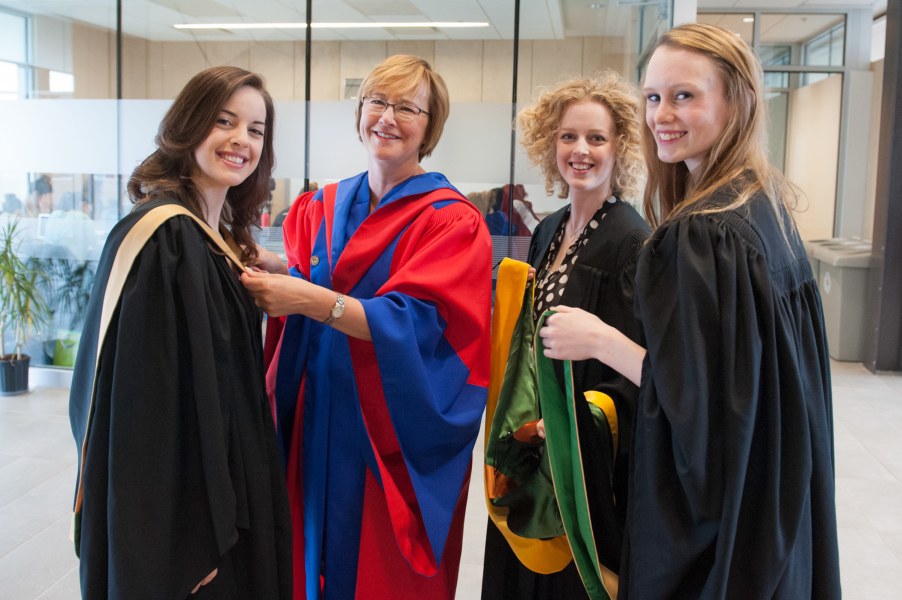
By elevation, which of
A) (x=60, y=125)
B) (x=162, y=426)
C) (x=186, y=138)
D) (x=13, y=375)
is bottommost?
(x=13, y=375)

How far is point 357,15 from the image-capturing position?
5633mm

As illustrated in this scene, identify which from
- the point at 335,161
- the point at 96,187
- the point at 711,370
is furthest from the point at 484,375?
the point at 96,187

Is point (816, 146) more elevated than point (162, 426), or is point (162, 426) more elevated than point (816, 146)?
point (816, 146)

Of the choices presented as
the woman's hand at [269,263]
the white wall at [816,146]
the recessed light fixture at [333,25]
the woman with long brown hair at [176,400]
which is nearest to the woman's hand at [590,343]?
the woman with long brown hair at [176,400]

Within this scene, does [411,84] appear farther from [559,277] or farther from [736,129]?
[736,129]

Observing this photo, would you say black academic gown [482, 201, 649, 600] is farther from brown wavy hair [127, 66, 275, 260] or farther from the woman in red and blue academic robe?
brown wavy hair [127, 66, 275, 260]

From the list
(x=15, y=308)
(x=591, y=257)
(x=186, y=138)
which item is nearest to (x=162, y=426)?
(x=186, y=138)

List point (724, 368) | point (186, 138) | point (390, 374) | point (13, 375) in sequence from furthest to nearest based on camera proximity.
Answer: point (13, 375), point (390, 374), point (186, 138), point (724, 368)

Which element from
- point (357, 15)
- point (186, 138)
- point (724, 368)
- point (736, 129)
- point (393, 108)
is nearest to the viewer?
point (724, 368)

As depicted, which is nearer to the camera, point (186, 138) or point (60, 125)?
point (186, 138)

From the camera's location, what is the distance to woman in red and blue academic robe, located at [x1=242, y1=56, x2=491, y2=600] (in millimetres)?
1988

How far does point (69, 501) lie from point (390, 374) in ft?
9.28

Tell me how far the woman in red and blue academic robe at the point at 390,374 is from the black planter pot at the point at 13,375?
15.2 ft

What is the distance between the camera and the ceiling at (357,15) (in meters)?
5.29
